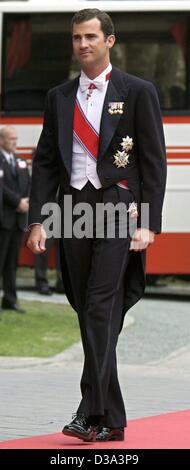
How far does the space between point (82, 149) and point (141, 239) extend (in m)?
0.54

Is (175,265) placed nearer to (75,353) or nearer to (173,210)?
(173,210)

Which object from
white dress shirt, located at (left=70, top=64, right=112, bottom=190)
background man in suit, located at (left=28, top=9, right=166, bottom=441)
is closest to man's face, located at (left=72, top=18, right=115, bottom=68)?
background man in suit, located at (left=28, top=9, right=166, bottom=441)

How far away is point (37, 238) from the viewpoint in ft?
22.5

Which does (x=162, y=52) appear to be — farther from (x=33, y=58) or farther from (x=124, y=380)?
(x=124, y=380)

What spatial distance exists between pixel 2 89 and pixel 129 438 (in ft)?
39.2

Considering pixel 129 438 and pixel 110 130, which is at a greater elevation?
pixel 110 130

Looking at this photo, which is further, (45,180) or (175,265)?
(175,265)

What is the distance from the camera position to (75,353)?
11.5m

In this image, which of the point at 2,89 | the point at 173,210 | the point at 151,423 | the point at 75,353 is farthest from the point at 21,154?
the point at 151,423

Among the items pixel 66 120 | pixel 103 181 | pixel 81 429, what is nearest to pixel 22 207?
pixel 66 120

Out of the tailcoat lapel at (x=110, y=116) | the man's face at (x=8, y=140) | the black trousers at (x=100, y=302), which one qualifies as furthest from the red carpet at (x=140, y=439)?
the man's face at (x=8, y=140)

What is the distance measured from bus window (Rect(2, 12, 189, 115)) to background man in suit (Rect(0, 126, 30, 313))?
115 inches

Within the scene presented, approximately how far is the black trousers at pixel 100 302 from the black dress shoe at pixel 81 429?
2.1 inches

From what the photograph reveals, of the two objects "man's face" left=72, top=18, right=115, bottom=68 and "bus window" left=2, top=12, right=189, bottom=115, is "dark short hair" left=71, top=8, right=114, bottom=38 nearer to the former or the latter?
"man's face" left=72, top=18, right=115, bottom=68
